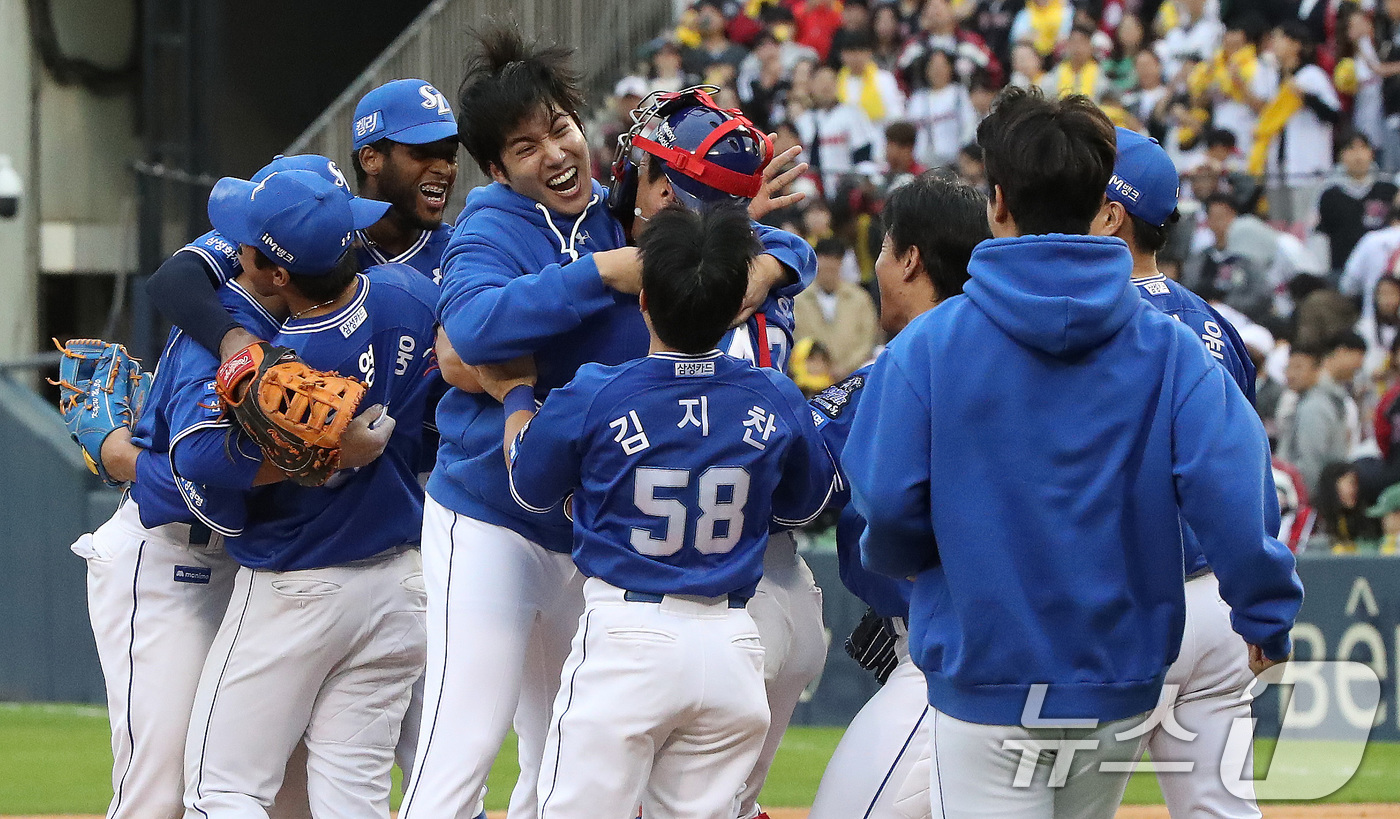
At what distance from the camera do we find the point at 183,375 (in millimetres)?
3855

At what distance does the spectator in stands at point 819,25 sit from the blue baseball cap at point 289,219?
9.87 metres

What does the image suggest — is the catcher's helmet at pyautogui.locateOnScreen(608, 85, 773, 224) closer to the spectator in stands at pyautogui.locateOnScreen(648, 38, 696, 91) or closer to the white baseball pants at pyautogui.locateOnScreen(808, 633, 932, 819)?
the white baseball pants at pyautogui.locateOnScreen(808, 633, 932, 819)

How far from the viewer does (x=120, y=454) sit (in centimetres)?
408

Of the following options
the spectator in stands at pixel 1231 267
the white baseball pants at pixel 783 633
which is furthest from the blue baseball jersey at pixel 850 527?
the spectator in stands at pixel 1231 267

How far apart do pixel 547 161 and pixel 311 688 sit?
4.30 ft

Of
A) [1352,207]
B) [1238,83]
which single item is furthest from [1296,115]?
[1352,207]

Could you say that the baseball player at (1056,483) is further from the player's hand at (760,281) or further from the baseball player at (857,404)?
the player's hand at (760,281)

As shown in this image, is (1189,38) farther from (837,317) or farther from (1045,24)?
(837,317)

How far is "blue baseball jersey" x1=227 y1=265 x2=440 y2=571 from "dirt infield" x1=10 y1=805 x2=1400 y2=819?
2.48 meters

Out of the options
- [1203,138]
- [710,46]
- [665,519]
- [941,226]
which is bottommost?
[665,519]

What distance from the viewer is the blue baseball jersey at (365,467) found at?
382 centimetres

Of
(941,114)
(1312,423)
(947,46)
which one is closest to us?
(1312,423)

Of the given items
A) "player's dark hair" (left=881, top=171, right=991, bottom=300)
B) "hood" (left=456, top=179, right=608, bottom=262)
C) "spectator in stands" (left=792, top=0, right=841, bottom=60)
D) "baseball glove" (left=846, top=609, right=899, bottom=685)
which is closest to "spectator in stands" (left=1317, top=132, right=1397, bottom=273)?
"spectator in stands" (left=792, top=0, right=841, bottom=60)

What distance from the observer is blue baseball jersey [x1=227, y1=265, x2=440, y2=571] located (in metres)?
3.82
